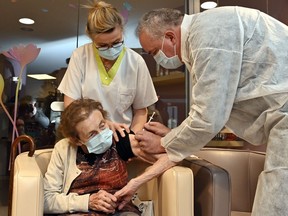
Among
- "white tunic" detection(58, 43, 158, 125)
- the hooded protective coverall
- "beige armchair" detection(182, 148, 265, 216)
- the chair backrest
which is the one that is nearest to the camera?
the hooded protective coverall

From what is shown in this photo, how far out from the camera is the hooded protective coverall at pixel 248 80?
3.22 ft

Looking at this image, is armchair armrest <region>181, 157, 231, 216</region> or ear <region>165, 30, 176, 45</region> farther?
armchair armrest <region>181, 157, 231, 216</region>

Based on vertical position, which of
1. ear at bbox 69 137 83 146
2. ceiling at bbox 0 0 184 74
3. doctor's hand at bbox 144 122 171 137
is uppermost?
ceiling at bbox 0 0 184 74

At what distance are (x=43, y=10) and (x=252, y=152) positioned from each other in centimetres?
191

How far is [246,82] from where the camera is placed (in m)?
1.03

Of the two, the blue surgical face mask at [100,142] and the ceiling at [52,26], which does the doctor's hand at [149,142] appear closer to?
the blue surgical face mask at [100,142]

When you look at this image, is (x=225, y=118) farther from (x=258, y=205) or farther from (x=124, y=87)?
(x=124, y=87)

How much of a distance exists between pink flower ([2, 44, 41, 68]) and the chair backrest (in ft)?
4.83

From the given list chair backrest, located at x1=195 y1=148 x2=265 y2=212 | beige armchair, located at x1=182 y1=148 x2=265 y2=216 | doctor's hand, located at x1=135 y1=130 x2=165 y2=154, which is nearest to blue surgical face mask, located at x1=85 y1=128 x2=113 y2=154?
doctor's hand, located at x1=135 y1=130 x2=165 y2=154

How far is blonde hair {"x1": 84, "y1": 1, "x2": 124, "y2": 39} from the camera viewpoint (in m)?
1.44

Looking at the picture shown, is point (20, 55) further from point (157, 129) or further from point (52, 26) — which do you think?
point (157, 129)

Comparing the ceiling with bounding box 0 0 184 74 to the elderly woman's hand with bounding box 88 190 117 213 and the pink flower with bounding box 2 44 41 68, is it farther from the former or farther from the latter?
the elderly woman's hand with bounding box 88 190 117 213

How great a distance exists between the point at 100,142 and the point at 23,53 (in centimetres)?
150

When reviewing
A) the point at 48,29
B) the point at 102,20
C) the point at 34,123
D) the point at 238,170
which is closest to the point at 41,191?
the point at 102,20
